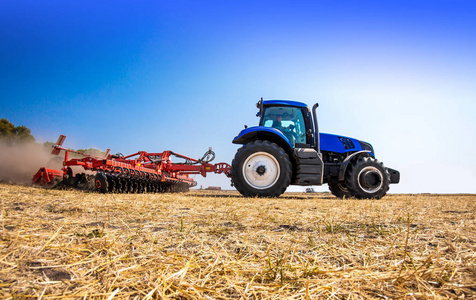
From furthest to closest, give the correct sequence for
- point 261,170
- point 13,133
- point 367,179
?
point 13,133 → point 367,179 → point 261,170

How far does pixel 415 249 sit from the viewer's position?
1.80 m

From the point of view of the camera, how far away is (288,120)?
272 inches

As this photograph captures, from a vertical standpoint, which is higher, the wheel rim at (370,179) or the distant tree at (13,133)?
the distant tree at (13,133)

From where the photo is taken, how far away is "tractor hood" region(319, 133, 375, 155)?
7.35m

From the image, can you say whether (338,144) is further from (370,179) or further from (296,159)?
(296,159)

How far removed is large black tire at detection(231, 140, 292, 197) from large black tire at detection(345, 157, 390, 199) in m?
1.88

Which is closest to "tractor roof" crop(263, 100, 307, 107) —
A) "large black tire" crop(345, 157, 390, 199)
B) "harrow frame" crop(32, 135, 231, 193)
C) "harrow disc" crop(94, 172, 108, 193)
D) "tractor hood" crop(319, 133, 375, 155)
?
"tractor hood" crop(319, 133, 375, 155)

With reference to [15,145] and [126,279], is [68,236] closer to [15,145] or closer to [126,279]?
[126,279]

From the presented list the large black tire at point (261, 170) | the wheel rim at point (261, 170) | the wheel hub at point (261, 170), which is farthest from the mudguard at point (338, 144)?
the wheel hub at point (261, 170)

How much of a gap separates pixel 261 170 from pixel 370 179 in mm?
2935

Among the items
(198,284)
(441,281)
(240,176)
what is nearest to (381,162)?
(240,176)

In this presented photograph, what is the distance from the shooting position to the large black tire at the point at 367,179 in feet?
22.2

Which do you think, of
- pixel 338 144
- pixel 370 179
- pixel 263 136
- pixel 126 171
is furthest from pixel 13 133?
pixel 370 179

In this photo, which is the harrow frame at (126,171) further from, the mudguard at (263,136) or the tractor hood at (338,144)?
the tractor hood at (338,144)
